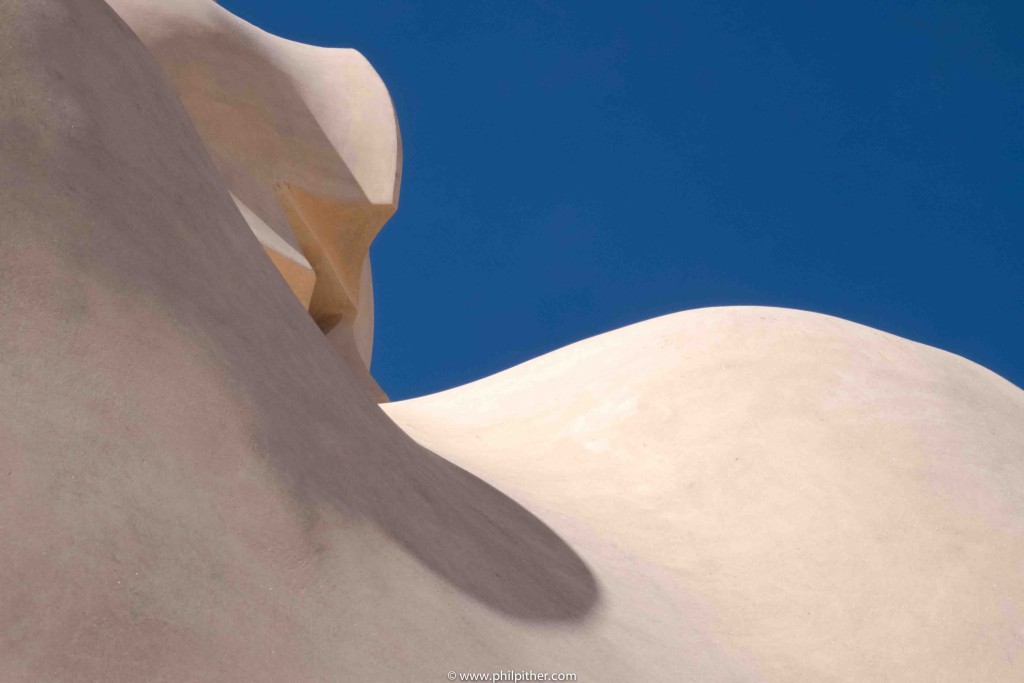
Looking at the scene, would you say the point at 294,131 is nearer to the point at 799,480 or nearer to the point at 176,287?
the point at 799,480

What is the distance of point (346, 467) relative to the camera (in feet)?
10.7

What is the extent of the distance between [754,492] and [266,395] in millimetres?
3206

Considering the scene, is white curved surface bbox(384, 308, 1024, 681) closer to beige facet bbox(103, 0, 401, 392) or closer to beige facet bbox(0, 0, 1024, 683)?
beige facet bbox(0, 0, 1024, 683)

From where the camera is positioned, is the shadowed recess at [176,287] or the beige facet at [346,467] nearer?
the beige facet at [346,467]

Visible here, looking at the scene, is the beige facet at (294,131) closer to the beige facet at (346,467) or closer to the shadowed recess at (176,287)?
the beige facet at (346,467)

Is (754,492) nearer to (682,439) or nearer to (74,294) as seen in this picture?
(682,439)

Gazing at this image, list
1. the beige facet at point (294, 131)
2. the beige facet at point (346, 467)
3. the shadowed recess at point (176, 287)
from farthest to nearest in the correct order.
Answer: the beige facet at point (294, 131)
the shadowed recess at point (176, 287)
the beige facet at point (346, 467)

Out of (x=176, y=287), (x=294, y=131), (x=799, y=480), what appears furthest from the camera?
(x=294, y=131)

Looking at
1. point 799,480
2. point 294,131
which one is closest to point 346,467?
point 799,480

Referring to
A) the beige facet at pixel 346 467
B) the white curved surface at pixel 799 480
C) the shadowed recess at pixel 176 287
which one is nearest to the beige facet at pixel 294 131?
the beige facet at pixel 346 467

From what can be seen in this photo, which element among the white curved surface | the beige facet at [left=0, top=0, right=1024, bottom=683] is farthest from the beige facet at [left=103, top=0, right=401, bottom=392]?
the white curved surface

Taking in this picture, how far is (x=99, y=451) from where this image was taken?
2.60 metres

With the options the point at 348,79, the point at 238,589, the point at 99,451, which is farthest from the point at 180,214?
the point at 348,79

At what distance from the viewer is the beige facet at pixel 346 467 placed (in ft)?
8.40
